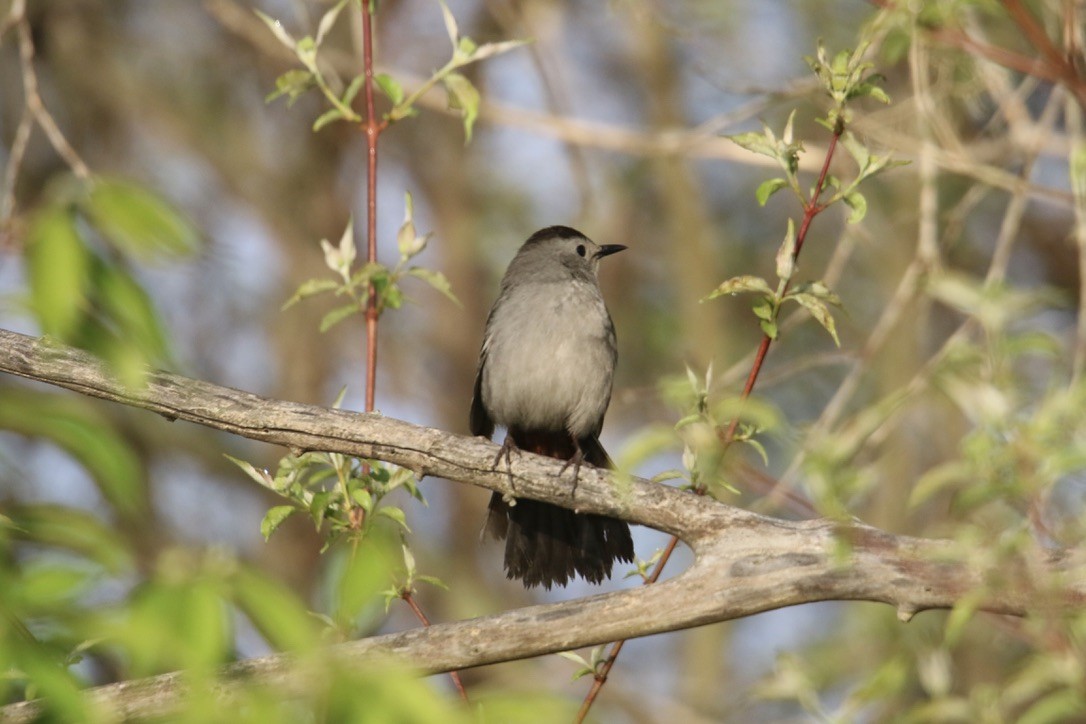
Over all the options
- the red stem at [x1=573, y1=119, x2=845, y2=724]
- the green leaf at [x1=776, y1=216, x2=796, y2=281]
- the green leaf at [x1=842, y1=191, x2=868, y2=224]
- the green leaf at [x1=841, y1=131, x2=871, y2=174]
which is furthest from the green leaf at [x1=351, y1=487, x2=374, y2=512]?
the green leaf at [x1=841, y1=131, x2=871, y2=174]

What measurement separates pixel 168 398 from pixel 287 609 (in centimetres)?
199

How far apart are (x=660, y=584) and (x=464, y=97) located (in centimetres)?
151

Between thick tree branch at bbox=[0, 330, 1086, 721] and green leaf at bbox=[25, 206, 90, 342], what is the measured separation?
132 cm

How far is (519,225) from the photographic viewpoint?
10367 millimetres

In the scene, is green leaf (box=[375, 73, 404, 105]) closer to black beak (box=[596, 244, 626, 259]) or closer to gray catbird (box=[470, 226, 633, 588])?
gray catbird (box=[470, 226, 633, 588])

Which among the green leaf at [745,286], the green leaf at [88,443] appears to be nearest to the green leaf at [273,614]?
the green leaf at [88,443]

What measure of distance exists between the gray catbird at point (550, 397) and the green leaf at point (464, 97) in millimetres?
1894

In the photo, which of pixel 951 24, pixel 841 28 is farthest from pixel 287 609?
pixel 841 28

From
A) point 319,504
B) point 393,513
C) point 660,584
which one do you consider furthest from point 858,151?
point 319,504

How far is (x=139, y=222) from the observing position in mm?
1580

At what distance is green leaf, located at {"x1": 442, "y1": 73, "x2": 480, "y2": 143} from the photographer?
3488mm

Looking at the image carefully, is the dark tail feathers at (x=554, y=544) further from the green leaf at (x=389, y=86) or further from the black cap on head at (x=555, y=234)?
the green leaf at (x=389, y=86)

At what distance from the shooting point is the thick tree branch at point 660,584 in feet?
9.45

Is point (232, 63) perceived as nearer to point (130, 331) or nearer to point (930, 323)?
point (930, 323)
